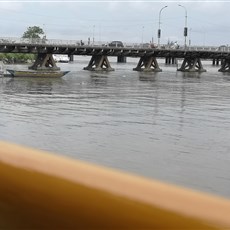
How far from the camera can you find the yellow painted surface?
1196mm

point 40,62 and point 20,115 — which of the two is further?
point 40,62

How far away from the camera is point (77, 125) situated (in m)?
17.0

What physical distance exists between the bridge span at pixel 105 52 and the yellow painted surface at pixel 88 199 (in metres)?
55.8

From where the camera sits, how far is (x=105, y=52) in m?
67.6

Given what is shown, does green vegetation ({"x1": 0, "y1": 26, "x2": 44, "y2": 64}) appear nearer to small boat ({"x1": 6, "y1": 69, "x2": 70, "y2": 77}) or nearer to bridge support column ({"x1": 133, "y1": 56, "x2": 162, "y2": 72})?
bridge support column ({"x1": 133, "y1": 56, "x2": 162, "y2": 72})

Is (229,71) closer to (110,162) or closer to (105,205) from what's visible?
(110,162)

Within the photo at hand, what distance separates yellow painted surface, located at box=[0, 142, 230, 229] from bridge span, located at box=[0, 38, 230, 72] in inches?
2198

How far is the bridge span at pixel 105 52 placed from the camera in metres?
57.8

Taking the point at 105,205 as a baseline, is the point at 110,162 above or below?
below

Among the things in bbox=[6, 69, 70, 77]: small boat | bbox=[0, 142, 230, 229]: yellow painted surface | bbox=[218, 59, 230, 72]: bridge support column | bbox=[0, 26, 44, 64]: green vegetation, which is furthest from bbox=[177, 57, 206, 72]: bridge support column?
bbox=[0, 142, 230, 229]: yellow painted surface

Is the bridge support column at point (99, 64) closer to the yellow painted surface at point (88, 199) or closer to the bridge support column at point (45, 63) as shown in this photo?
the bridge support column at point (45, 63)

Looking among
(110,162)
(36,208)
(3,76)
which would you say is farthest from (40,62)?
(36,208)

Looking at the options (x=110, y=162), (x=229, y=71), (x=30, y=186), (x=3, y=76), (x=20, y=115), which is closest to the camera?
(x=30, y=186)

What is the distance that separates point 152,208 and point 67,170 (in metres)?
0.30
